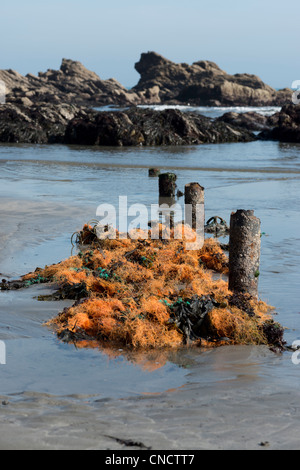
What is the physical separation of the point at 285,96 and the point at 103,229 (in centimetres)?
8604

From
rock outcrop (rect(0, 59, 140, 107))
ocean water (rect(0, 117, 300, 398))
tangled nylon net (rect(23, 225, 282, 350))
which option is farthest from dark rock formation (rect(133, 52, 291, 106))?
tangled nylon net (rect(23, 225, 282, 350))

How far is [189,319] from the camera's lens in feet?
19.7

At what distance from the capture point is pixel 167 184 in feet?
48.4

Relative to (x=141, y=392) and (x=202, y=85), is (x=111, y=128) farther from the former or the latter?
(x=202, y=85)

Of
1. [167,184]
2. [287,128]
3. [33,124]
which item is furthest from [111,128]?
[167,184]

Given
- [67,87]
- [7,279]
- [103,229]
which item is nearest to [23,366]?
[7,279]

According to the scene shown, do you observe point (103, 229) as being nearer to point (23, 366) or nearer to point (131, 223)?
point (131, 223)

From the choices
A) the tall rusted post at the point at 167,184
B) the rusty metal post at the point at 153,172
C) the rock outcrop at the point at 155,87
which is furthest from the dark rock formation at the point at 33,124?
the rock outcrop at the point at 155,87

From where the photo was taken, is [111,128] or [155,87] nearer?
[111,128]

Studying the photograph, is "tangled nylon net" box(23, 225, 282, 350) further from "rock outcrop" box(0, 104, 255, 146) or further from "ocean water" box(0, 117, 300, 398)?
"rock outcrop" box(0, 104, 255, 146)

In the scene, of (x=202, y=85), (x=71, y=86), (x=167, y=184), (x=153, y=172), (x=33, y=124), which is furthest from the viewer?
(x=71, y=86)

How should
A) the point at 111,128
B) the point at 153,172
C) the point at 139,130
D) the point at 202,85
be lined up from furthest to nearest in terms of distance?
the point at 202,85, the point at 139,130, the point at 111,128, the point at 153,172

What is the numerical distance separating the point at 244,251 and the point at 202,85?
3273 inches

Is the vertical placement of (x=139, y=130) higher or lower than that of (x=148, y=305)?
higher
